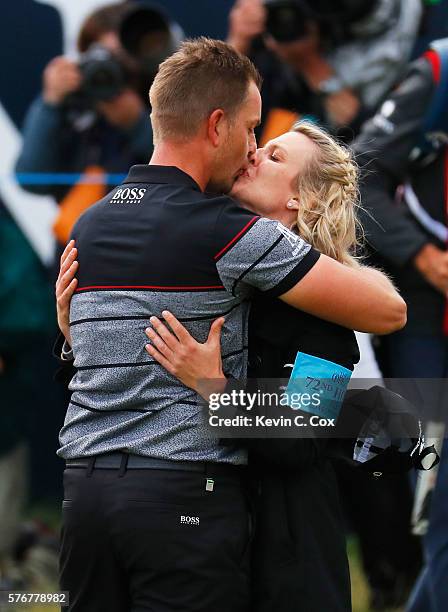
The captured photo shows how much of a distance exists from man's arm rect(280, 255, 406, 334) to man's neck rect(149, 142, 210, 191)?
0.34 m

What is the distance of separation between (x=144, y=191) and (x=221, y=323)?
12.9 inches

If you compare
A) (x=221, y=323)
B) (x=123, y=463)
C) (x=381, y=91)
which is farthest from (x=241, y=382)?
(x=381, y=91)

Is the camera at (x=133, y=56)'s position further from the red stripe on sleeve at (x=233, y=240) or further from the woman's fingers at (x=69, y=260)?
the red stripe on sleeve at (x=233, y=240)

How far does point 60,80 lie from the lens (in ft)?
15.4

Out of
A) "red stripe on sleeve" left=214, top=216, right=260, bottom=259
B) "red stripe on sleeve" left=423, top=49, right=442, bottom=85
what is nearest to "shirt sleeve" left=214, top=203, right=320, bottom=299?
"red stripe on sleeve" left=214, top=216, right=260, bottom=259

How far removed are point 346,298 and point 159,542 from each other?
2.06ft

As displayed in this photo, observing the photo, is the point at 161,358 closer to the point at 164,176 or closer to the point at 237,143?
the point at 164,176

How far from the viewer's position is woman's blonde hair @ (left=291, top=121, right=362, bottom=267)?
8.23ft

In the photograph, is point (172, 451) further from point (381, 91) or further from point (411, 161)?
point (381, 91)

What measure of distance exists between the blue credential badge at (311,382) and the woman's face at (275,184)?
0.35 m

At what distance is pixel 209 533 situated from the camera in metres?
2.32

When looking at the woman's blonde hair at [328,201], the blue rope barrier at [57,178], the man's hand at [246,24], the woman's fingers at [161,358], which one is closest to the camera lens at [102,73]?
the blue rope barrier at [57,178]

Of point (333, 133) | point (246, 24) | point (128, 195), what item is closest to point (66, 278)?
point (128, 195)

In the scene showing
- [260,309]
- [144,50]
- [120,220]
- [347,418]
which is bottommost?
[144,50]
